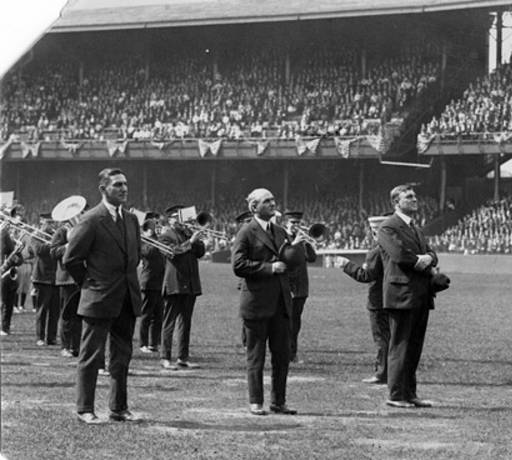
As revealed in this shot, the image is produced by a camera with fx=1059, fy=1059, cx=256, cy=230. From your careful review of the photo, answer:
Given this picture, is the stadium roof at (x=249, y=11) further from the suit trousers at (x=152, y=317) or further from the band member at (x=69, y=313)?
the band member at (x=69, y=313)

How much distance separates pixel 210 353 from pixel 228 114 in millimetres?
28585

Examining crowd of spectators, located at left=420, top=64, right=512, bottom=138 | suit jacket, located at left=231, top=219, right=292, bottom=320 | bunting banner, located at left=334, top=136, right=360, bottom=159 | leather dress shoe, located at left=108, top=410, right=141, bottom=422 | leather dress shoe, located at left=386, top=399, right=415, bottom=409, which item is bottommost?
leather dress shoe, located at left=108, top=410, right=141, bottom=422

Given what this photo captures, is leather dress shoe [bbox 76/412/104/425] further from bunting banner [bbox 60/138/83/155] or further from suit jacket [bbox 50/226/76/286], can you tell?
bunting banner [bbox 60/138/83/155]

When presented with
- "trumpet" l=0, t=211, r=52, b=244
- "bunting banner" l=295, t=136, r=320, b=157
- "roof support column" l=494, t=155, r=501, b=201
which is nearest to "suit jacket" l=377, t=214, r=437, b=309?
"trumpet" l=0, t=211, r=52, b=244

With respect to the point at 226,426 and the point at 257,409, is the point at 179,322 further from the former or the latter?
the point at 226,426

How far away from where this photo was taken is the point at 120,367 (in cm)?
761

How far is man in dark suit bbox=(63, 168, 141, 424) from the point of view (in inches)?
296

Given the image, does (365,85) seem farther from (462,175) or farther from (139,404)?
(139,404)

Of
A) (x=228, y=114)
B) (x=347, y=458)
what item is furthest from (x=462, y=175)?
(x=347, y=458)

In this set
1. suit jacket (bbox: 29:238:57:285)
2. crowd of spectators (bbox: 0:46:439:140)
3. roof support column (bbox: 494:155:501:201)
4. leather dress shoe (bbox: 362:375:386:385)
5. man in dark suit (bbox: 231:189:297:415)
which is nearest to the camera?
man in dark suit (bbox: 231:189:297:415)

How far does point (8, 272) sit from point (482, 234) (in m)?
21.9

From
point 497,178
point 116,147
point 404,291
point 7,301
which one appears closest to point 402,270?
point 404,291

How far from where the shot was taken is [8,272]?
43.4ft

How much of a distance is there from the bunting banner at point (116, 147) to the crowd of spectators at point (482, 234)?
1301 centimetres
